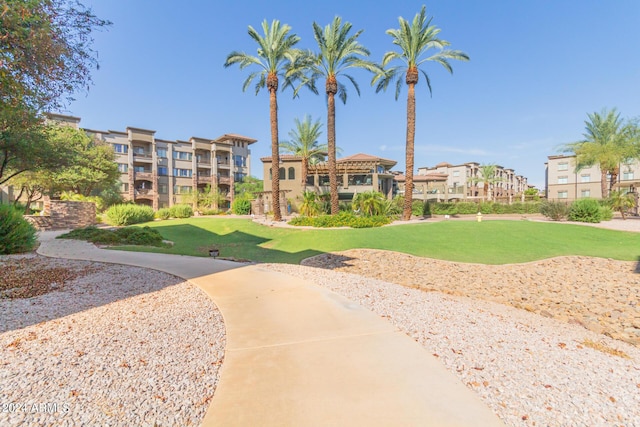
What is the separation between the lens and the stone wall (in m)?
22.1

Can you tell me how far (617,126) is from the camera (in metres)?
39.8

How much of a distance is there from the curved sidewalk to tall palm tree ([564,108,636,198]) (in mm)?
43561

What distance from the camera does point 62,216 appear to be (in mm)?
22891

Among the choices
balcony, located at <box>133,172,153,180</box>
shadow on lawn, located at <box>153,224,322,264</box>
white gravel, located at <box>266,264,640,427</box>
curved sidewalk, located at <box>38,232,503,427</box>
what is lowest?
shadow on lawn, located at <box>153,224,322,264</box>

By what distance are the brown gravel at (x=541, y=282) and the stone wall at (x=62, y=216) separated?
69.1 feet

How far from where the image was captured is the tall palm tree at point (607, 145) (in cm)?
3408

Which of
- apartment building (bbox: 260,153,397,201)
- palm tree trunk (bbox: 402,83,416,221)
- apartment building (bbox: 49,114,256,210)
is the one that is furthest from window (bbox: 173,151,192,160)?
palm tree trunk (bbox: 402,83,416,221)

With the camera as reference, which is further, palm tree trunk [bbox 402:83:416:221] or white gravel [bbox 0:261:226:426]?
palm tree trunk [bbox 402:83:416:221]

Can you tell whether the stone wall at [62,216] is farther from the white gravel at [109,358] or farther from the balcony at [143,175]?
the balcony at [143,175]

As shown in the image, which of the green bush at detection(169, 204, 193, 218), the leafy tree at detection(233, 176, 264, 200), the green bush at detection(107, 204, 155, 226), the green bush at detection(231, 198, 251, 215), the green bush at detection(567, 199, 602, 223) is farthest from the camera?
the leafy tree at detection(233, 176, 264, 200)

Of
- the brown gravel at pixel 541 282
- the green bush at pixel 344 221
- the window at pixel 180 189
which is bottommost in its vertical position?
the brown gravel at pixel 541 282

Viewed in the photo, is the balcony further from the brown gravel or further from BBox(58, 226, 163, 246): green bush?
the brown gravel

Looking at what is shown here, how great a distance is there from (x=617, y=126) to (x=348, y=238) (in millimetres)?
45529

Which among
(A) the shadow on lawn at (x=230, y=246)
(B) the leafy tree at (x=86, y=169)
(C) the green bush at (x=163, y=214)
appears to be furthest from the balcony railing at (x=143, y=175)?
(A) the shadow on lawn at (x=230, y=246)
